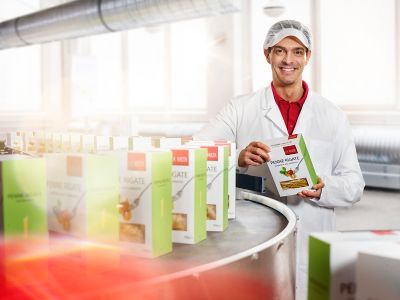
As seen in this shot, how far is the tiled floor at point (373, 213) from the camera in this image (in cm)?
464

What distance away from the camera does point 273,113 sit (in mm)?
2551

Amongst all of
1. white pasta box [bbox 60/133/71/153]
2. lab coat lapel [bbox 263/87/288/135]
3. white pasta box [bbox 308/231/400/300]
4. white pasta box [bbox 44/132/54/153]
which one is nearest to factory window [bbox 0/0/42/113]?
white pasta box [bbox 44/132/54/153]

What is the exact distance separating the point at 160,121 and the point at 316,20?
3.23 m

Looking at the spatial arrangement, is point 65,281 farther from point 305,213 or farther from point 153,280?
point 305,213

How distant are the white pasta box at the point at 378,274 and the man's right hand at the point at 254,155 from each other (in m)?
1.34

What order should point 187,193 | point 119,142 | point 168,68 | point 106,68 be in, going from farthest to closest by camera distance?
point 106,68
point 168,68
point 119,142
point 187,193

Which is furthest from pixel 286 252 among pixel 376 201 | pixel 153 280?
pixel 376 201

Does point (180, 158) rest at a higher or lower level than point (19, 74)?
lower

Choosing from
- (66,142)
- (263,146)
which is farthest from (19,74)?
(263,146)

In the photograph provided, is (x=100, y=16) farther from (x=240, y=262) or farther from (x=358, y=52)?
(x=240, y=262)

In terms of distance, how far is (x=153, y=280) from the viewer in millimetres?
1010

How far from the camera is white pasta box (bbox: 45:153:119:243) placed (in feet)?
3.45

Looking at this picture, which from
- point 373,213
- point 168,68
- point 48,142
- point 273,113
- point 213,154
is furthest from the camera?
point 168,68

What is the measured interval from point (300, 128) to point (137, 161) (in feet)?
5.07
